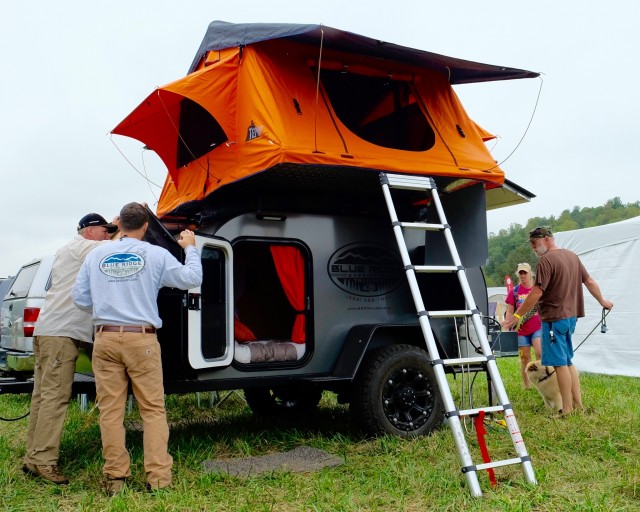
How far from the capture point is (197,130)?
649 centimetres

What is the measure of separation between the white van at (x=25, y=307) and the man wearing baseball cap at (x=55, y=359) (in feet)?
6.96

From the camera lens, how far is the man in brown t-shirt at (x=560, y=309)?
6.20 meters

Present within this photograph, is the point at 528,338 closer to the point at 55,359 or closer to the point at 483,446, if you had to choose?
the point at 483,446

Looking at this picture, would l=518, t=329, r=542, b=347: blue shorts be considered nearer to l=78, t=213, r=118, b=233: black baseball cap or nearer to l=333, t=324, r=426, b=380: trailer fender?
l=333, t=324, r=426, b=380: trailer fender

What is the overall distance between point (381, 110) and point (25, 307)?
14.0ft

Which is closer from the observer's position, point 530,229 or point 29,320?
point 29,320

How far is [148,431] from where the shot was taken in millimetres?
4180

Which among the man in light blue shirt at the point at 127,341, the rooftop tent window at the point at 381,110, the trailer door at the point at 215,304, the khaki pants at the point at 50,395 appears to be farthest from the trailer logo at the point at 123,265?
the rooftop tent window at the point at 381,110

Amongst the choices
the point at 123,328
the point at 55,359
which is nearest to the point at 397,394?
the point at 123,328

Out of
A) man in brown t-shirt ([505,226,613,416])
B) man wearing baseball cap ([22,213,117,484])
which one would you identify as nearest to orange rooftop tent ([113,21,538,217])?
man in brown t-shirt ([505,226,613,416])

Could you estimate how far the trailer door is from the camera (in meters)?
4.86

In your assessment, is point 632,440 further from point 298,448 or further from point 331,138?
point 331,138

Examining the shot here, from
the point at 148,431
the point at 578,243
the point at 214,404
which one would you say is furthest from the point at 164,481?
the point at 578,243

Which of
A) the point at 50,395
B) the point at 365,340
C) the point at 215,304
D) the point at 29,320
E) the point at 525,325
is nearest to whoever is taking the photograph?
the point at 50,395
